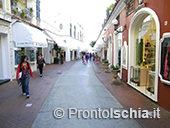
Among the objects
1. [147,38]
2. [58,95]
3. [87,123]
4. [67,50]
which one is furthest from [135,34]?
[67,50]

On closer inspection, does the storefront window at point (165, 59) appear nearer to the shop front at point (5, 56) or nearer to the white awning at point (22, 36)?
the white awning at point (22, 36)

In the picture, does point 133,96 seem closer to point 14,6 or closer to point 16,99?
point 16,99

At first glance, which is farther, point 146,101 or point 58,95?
point 58,95

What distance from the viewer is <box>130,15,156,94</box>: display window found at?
7562 millimetres

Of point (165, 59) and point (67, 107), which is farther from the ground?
point (165, 59)

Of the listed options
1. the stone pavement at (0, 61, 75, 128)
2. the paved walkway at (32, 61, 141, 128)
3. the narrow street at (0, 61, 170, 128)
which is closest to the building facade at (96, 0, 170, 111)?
the narrow street at (0, 61, 170, 128)

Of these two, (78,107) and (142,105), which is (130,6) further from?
(78,107)

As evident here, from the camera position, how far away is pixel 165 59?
16.5 feet

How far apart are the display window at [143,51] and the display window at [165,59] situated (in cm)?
218

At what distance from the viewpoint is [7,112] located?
5.07 metres

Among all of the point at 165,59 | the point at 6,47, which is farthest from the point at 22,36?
the point at 165,59

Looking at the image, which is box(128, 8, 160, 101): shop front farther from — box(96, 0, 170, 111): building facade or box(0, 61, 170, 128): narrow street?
box(0, 61, 170, 128): narrow street

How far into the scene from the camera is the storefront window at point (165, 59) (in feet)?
15.9

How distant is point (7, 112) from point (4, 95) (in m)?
2.21
